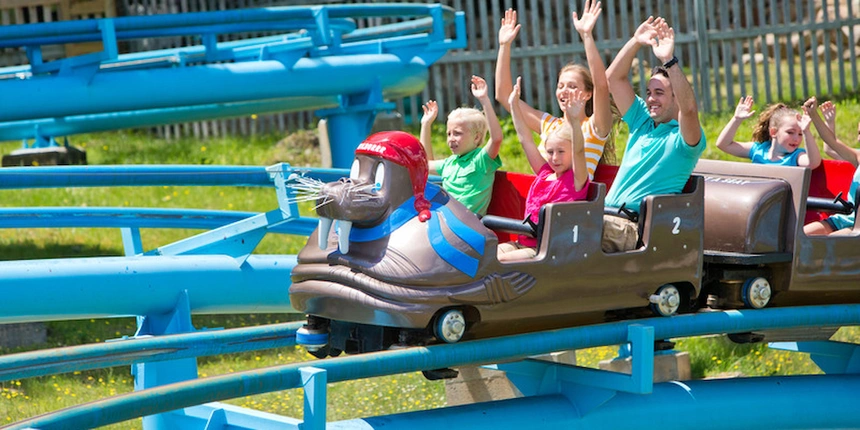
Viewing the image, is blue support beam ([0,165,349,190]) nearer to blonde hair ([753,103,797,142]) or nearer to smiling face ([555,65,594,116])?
smiling face ([555,65,594,116])

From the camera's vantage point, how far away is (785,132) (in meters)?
5.30

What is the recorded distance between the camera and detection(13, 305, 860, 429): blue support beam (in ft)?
10.8

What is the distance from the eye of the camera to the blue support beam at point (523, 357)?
3.31 metres

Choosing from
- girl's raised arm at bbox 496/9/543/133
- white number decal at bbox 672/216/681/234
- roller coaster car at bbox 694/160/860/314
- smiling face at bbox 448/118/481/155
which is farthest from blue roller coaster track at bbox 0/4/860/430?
girl's raised arm at bbox 496/9/543/133

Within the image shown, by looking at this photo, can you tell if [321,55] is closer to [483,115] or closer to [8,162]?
[8,162]

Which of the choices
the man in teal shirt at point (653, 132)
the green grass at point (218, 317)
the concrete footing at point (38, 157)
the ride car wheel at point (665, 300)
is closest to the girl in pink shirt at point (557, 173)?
the man in teal shirt at point (653, 132)

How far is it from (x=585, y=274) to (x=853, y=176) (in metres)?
1.57

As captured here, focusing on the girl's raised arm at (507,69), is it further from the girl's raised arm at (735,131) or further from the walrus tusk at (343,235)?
the walrus tusk at (343,235)

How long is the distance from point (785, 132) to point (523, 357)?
190cm

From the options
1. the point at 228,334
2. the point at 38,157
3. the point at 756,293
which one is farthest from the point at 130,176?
the point at 38,157

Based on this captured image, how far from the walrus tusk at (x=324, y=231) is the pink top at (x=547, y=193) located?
74cm

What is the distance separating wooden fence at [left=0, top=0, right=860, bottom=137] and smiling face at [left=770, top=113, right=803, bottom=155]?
556 cm

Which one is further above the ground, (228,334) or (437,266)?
(437,266)

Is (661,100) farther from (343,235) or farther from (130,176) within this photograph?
(130,176)
